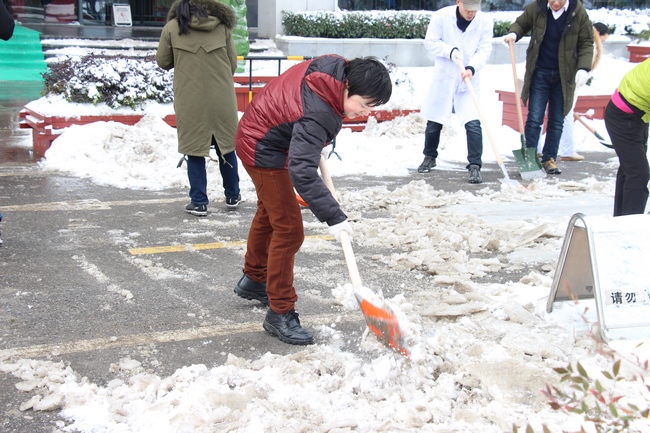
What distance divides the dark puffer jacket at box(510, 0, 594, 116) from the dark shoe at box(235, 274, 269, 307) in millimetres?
5493

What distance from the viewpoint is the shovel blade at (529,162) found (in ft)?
28.0

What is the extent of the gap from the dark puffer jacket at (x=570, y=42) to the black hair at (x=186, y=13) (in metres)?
4.02

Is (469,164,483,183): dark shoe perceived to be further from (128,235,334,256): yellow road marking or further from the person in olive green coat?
(128,235,334,256): yellow road marking

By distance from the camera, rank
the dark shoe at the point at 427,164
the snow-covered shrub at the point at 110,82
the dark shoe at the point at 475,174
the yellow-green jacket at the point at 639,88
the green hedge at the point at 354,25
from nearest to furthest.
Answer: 1. the yellow-green jacket at the point at 639,88
2. the dark shoe at the point at 475,174
3. the dark shoe at the point at 427,164
4. the snow-covered shrub at the point at 110,82
5. the green hedge at the point at 354,25

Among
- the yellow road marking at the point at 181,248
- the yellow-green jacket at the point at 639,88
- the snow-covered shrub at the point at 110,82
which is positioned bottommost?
the yellow road marking at the point at 181,248

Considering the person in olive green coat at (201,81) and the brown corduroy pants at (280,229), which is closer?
the brown corduroy pants at (280,229)

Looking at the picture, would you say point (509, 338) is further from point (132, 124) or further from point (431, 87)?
point (132, 124)

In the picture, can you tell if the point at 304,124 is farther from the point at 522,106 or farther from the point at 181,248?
the point at 522,106

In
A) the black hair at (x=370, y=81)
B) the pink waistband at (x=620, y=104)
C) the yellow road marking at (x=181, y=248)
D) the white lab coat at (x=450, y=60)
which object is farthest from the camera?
the white lab coat at (x=450, y=60)

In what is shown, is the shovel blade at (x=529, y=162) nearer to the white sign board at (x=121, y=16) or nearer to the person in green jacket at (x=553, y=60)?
the person in green jacket at (x=553, y=60)

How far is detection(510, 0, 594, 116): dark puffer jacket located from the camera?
27.8 feet

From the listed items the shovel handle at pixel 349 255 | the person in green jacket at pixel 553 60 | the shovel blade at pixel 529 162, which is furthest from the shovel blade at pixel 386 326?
the person in green jacket at pixel 553 60

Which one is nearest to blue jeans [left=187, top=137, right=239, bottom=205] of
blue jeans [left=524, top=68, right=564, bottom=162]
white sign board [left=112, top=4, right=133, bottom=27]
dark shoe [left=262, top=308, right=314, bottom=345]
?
dark shoe [left=262, top=308, right=314, bottom=345]

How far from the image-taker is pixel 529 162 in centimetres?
858
